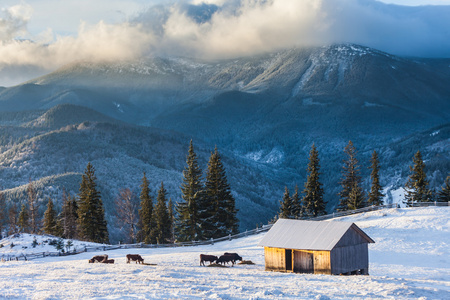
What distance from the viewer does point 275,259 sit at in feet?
138

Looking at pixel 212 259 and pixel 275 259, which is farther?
pixel 212 259

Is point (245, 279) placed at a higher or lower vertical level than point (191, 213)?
lower

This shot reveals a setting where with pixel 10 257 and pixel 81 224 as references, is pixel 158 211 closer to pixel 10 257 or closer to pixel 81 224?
pixel 81 224

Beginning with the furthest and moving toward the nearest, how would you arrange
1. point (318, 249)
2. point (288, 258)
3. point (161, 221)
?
point (161, 221)
point (288, 258)
point (318, 249)

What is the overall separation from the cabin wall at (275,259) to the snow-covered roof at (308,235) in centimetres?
49

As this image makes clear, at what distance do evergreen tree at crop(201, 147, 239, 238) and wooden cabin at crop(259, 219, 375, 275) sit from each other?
25.6 meters

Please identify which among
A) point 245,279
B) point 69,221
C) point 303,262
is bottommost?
point 245,279

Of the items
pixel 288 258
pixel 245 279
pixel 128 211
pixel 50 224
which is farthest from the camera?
pixel 128 211

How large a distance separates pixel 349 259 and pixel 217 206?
1196 inches

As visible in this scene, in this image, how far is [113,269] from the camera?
37.7 metres

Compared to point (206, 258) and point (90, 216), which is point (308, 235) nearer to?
point (206, 258)

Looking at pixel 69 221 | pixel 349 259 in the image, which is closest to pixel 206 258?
pixel 349 259

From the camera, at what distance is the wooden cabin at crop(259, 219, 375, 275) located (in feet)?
131

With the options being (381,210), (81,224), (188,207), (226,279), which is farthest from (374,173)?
(226,279)
